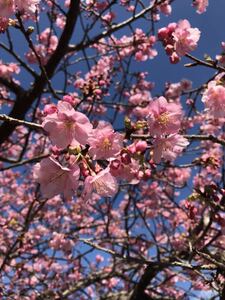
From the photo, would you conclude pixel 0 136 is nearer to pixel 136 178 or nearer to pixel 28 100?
pixel 28 100

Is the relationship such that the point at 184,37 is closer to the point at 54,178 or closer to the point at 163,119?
the point at 163,119

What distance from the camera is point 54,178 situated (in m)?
1.92

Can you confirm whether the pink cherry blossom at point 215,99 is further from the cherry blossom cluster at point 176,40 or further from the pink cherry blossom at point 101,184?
the pink cherry blossom at point 101,184

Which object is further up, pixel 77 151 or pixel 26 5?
pixel 26 5

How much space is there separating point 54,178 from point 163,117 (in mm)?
640

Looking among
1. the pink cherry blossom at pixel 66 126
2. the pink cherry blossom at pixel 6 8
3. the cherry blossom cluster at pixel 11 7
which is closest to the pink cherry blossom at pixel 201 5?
the cherry blossom cluster at pixel 11 7

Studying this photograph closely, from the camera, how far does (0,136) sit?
438 cm

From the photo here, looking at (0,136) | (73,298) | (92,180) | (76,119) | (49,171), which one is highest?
(0,136)

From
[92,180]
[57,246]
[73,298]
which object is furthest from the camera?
[73,298]

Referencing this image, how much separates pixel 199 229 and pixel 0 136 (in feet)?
8.46

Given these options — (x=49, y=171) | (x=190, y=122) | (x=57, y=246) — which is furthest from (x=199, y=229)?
(x=190, y=122)

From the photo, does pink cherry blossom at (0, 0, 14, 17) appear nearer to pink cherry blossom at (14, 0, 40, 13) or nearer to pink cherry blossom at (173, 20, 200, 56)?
pink cherry blossom at (14, 0, 40, 13)

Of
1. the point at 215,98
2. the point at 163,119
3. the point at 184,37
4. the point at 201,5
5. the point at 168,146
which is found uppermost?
the point at 201,5

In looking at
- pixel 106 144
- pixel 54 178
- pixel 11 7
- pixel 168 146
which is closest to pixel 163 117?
pixel 168 146
